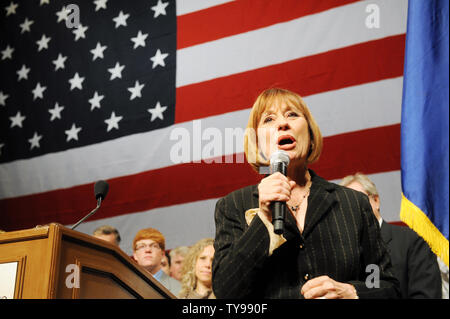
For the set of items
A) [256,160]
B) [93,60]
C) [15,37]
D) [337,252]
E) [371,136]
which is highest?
[15,37]

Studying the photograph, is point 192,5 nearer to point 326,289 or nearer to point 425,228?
point 425,228

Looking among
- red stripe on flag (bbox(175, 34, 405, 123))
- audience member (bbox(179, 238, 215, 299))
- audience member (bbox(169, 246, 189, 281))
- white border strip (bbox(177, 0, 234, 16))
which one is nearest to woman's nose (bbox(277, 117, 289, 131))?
audience member (bbox(179, 238, 215, 299))

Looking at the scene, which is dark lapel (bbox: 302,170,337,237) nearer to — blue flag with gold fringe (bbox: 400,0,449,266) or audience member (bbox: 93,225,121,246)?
blue flag with gold fringe (bbox: 400,0,449,266)

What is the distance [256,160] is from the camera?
1.73 metres

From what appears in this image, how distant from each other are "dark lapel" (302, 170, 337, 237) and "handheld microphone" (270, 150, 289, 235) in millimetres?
149

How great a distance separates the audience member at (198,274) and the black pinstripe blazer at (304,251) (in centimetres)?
187

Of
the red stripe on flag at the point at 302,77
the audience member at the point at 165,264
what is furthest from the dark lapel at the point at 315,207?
the audience member at the point at 165,264

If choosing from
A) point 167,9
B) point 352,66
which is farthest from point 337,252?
point 167,9

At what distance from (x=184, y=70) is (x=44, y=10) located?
1873 millimetres

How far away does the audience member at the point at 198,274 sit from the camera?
130 inches

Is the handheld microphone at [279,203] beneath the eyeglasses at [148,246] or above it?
beneath

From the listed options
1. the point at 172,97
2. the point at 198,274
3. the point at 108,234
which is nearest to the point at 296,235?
the point at 198,274

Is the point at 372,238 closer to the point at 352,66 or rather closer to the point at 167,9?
the point at 352,66

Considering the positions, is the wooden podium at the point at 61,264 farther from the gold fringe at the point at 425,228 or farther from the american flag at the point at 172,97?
the american flag at the point at 172,97
